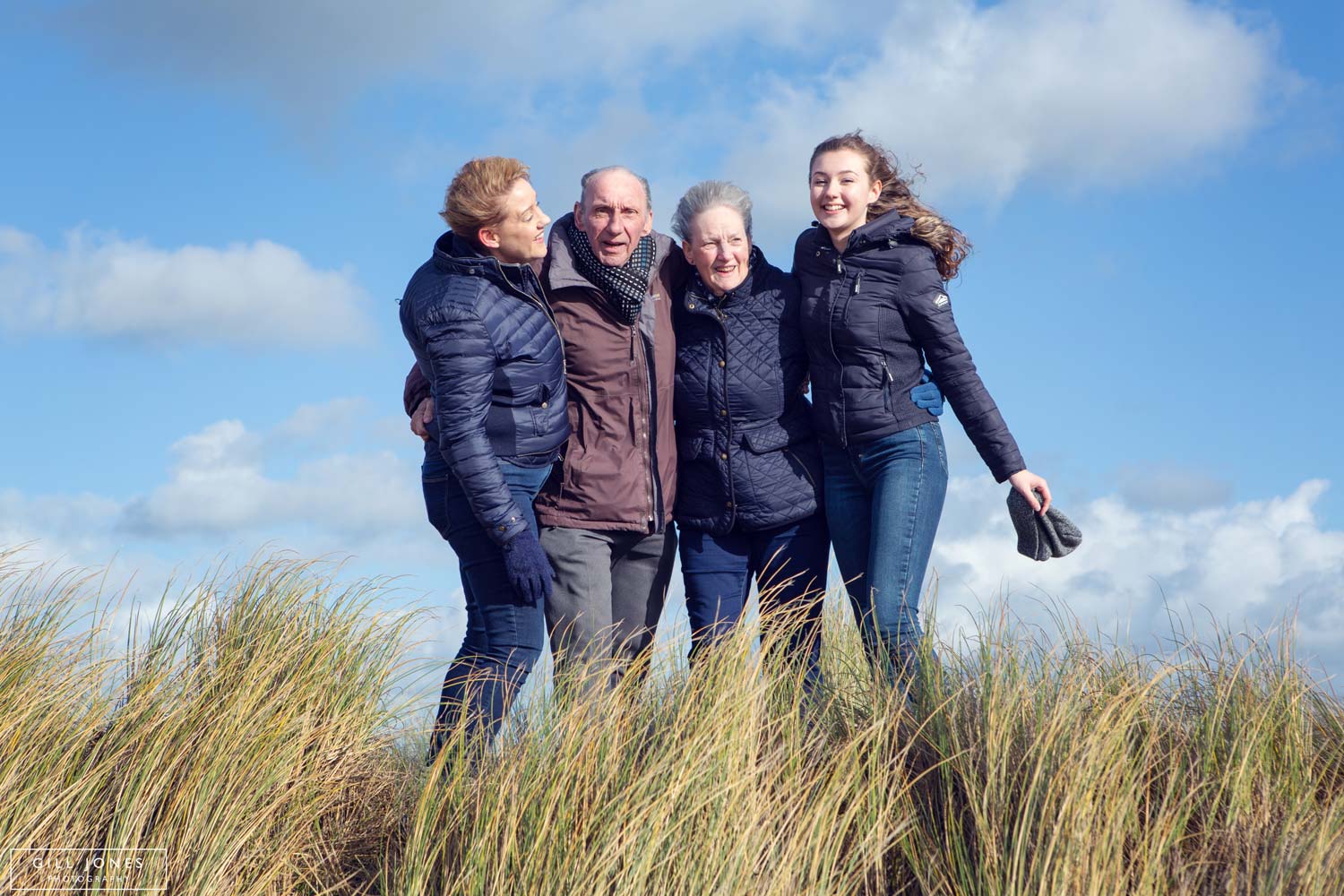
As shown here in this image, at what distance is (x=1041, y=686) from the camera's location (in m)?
4.00

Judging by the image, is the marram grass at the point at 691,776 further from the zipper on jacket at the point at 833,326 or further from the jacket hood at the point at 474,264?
the jacket hood at the point at 474,264

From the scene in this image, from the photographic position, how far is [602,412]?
4.46 metres

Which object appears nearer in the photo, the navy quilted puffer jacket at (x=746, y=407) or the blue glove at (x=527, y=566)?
the blue glove at (x=527, y=566)

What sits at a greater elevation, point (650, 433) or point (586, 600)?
point (650, 433)

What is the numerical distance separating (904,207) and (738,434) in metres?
1.11

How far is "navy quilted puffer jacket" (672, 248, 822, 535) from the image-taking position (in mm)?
4559

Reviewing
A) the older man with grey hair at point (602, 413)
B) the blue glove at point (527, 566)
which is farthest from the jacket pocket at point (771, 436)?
the blue glove at point (527, 566)

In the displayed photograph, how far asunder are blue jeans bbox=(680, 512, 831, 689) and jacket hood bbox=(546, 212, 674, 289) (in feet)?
3.56

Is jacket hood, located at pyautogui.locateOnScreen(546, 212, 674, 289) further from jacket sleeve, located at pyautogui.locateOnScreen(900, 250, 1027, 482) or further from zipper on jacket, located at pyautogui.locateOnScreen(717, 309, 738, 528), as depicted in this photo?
jacket sleeve, located at pyautogui.locateOnScreen(900, 250, 1027, 482)

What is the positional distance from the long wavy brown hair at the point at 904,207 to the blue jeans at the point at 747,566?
3.80ft

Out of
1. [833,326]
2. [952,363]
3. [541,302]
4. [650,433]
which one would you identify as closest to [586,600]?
[650,433]

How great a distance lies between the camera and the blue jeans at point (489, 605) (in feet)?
13.7

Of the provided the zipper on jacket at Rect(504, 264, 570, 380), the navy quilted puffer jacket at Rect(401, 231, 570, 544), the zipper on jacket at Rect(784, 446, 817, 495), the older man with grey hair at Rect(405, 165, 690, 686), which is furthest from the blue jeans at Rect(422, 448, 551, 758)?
the zipper on jacket at Rect(784, 446, 817, 495)

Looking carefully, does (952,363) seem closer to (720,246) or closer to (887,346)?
(887,346)
